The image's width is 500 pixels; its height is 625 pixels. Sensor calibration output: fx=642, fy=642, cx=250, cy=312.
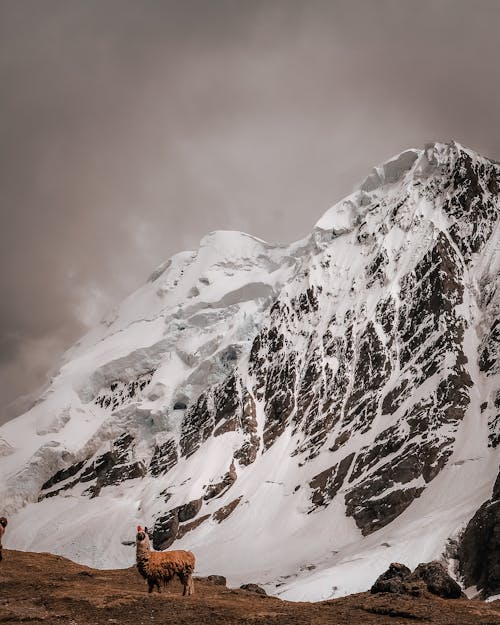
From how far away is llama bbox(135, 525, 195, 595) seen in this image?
89.1ft

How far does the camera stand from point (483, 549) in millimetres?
94250

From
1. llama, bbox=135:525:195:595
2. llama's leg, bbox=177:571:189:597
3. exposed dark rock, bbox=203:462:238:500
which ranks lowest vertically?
llama's leg, bbox=177:571:189:597

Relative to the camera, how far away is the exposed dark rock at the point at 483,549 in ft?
291

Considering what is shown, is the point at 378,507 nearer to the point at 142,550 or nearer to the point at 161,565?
the point at 161,565

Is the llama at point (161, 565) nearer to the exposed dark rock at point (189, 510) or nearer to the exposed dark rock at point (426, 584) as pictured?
the exposed dark rock at point (426, 584)

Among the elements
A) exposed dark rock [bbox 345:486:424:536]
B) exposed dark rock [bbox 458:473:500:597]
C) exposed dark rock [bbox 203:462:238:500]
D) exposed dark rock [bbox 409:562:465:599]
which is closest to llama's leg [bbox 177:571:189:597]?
exposed dark rock [bbox 409:562:465:599]

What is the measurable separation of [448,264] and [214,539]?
104563 mm

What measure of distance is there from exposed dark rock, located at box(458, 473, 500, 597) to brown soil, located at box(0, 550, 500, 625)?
66848mm

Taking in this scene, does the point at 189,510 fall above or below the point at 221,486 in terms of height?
below

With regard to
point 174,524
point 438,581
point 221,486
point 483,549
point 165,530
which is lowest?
point 483,549

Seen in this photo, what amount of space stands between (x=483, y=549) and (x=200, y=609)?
3236 inches

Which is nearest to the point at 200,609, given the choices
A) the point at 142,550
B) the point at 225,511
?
the point at 142,550

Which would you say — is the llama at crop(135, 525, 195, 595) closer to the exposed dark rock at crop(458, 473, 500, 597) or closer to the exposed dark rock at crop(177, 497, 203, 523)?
the exposed dark rock at crop(458, 473, 500, 597)

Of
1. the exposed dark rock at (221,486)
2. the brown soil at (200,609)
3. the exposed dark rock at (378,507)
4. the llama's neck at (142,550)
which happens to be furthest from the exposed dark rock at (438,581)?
the exposed dark rock at (221,486)
